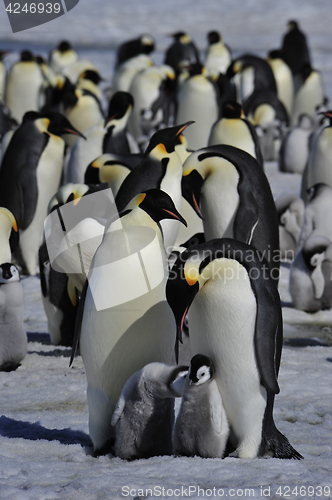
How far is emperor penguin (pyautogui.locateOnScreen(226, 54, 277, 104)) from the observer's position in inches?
604

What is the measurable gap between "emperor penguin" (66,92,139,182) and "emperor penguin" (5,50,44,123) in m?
7.32

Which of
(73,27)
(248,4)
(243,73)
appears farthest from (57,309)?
(248,4)

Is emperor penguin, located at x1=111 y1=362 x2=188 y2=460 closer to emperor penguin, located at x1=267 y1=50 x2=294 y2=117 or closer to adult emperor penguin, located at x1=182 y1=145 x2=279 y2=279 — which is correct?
adult emperor penguin, located at x1=182 y1=145 x2=279 y2=279

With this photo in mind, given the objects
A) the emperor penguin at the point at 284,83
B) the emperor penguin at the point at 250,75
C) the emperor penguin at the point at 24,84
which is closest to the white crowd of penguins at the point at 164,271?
the emperor penguin at the point at 24,84

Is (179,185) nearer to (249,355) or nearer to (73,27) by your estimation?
(249,355)

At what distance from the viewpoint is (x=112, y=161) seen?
6016 millimetres

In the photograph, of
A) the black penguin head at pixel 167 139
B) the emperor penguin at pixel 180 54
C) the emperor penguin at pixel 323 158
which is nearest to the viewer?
the black penguin head at pixel 167 139

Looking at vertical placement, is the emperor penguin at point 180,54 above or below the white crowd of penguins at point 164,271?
below

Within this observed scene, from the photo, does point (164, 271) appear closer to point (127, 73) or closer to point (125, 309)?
point (125, 309)

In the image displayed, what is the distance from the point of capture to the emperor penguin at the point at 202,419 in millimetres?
2674

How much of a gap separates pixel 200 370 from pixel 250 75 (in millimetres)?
13676

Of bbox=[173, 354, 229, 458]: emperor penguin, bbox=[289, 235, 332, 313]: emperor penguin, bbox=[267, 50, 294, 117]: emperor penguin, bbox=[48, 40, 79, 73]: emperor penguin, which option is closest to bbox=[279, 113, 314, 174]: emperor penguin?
bbox=[289, 235, 332, 313]: emperor penguin

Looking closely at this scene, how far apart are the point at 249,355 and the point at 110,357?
59 cm

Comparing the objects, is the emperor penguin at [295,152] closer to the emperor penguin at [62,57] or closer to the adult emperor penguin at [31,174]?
the adult emperor penguin at [31,174]
